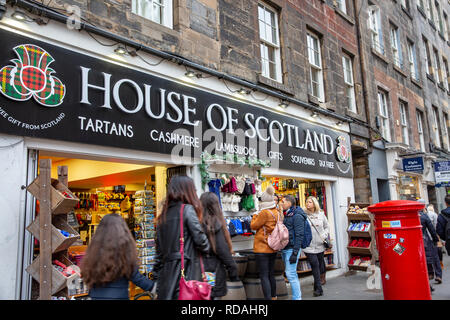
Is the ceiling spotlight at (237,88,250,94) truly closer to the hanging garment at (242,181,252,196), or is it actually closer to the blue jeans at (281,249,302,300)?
the hanging garment at (242,181,252,196)

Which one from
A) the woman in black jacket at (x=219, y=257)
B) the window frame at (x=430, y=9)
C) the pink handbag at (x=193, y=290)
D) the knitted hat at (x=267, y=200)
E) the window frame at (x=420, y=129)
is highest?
the window frame at (x=430, y=9)

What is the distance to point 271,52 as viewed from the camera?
406 inches

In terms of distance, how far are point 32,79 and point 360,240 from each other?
29.4 ft

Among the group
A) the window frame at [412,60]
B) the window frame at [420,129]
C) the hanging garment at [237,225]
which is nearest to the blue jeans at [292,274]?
the hanging garment at [237,225]

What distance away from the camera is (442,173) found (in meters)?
16.9

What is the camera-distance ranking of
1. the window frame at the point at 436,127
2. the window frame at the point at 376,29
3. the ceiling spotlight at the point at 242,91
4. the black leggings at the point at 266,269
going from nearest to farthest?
1. the black leggings at the point at 266,269
2. the ceiling spotlight at the point at 242,91
3. the window frame at the point at 376,29
4. the window frame at the point at 436,127

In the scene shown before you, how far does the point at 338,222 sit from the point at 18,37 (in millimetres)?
9310

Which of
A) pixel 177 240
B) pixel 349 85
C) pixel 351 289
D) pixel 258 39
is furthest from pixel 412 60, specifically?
pixel 177 240

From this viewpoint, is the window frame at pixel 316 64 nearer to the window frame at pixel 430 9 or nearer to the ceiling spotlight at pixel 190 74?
the ceiling spotlight at pixel 190 74

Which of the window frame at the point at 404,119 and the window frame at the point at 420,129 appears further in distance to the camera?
the window frame at the point at 420,129

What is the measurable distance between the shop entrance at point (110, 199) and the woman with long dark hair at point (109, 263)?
1.79 meters

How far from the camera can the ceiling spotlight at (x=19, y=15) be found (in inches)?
200

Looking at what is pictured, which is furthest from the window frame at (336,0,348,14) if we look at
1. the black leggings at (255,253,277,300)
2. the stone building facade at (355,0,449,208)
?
the black leggings at (255,253,277,300)

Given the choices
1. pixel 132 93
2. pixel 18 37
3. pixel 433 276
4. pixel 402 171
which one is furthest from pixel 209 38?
pixel 402 171
